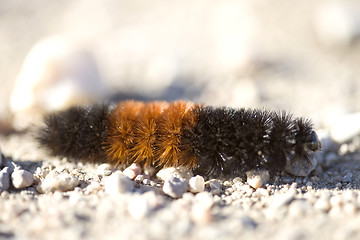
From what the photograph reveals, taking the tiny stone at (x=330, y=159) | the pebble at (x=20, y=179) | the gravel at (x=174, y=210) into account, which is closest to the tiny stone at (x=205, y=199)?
the gravel at (x=174, y=210)

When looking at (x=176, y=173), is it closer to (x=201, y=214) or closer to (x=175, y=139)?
(x=175, y=139)

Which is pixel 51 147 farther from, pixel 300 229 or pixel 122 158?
pixel 300 229

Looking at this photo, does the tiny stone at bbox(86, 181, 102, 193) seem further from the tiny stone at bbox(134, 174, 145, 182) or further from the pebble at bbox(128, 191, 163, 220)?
the pebble at bbox(128, 191, 163, 220)

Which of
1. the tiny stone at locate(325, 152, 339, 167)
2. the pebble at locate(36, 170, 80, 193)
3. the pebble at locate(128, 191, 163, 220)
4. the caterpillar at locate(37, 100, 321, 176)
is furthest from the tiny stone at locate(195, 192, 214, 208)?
the tiny stone at locate(325, 152, 339, 167)

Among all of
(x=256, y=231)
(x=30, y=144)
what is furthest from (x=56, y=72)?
(x=256, y=231)

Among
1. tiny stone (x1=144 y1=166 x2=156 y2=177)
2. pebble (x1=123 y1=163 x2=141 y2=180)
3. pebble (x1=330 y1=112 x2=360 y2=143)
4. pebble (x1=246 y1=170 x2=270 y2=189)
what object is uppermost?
pebble (x1=330 y1=112 x2=360 y2=143)
